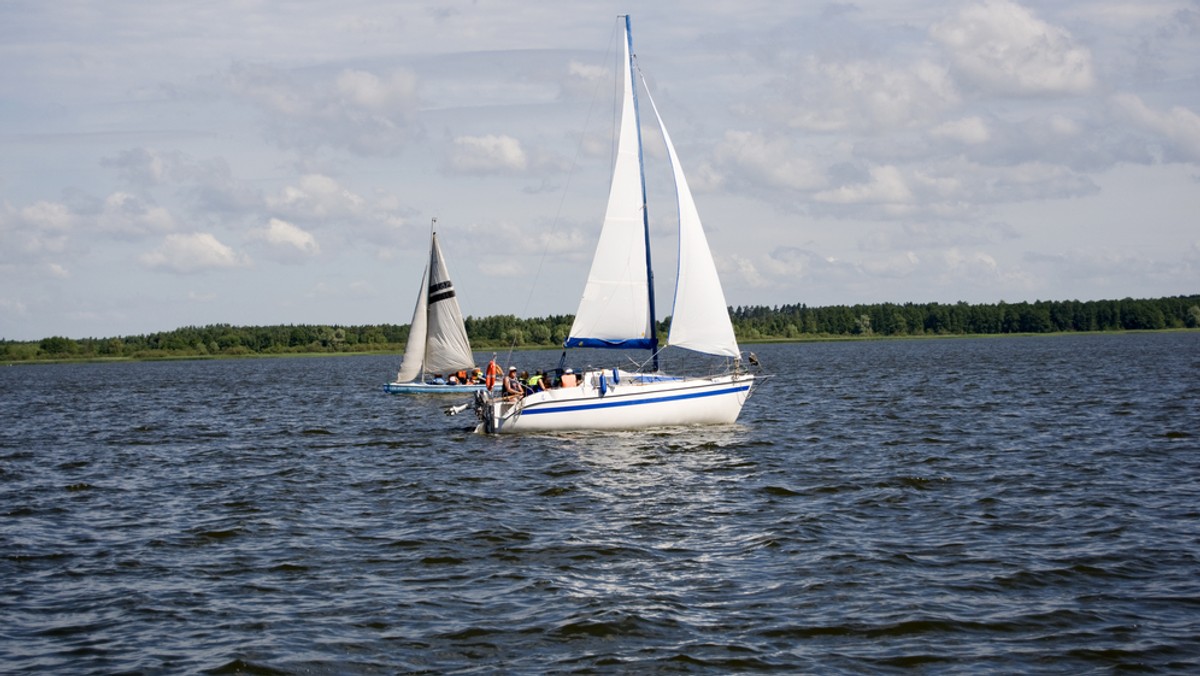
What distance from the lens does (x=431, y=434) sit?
134 ft

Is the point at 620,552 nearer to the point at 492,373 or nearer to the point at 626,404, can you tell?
the point at 626,404

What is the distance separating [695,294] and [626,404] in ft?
13.8

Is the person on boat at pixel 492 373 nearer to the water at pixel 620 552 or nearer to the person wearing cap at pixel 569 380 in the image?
the water at pixel 620 552

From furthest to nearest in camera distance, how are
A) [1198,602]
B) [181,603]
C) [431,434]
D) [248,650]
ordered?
[431,434] → [181,603] → [1198,602] → [248,650]

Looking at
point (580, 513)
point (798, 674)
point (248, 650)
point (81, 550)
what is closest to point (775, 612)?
point (798, 674)

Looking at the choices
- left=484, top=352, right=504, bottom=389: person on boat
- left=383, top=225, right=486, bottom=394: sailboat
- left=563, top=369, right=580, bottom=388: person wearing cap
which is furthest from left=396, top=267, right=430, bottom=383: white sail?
left=563, top=369, right=580, bottom=388: person wearing cap

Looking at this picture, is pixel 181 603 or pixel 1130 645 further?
Result: pixel 181 603

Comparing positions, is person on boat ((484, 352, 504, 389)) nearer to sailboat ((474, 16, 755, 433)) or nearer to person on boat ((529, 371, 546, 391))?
person on boat ((529, 371, 546, 391))

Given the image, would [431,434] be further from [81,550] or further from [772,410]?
[81,550]

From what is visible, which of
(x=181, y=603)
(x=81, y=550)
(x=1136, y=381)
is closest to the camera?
(x=181, y=603)

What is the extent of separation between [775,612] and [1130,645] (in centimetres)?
426

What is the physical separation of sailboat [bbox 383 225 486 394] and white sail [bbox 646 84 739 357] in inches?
994

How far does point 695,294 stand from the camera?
3544cm

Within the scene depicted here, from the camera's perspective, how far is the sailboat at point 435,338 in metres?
59.4
